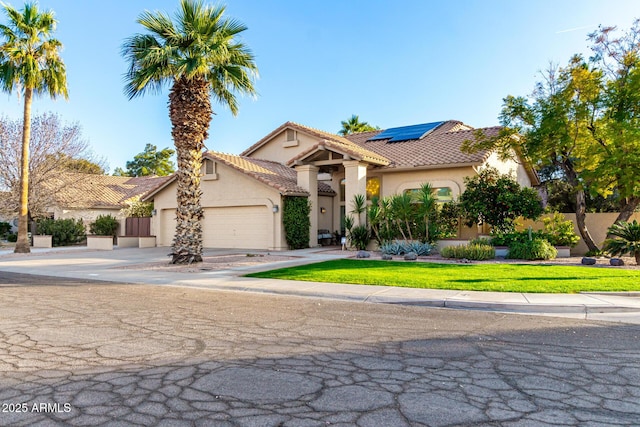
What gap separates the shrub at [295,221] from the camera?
73.8ft

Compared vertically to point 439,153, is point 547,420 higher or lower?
lower

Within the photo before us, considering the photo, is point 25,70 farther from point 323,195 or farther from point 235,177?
point 323,195

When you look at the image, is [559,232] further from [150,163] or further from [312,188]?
[150,163]

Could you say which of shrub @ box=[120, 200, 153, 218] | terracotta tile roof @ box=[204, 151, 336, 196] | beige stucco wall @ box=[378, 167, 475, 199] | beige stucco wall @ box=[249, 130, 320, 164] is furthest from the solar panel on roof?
shrub @ box=[120, 200, 153, 218]

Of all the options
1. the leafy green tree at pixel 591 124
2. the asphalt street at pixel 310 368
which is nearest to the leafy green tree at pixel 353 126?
the leafy green tree at pixel 591 124

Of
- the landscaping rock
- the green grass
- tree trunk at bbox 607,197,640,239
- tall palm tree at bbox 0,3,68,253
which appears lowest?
the green grass

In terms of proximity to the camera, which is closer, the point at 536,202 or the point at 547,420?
the point at 547,420

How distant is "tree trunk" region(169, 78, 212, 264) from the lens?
53.2ft

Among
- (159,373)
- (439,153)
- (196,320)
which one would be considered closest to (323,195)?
(439,153)

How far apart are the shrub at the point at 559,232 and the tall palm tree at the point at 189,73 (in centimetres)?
1322

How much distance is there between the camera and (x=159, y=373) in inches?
196

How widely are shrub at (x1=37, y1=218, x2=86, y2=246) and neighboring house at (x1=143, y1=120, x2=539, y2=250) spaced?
7.28 meters

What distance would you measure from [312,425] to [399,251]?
1580cm

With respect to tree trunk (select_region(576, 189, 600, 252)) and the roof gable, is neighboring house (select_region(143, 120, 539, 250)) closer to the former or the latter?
the roof gable
